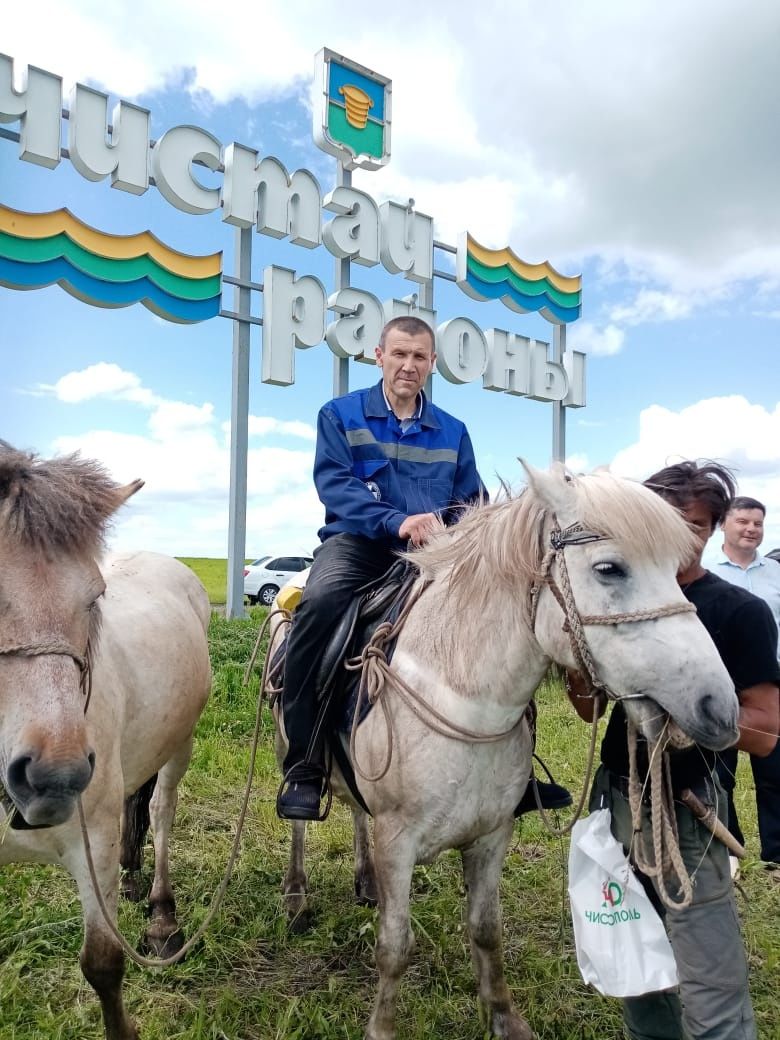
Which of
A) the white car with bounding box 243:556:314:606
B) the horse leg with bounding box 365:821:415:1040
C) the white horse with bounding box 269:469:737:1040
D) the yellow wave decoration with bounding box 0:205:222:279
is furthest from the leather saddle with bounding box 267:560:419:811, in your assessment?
the white car with bounding box 243:556:314:606

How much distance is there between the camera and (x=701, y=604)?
235cm

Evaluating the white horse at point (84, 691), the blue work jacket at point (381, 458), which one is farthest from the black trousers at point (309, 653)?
the white horse at point (84, 691)

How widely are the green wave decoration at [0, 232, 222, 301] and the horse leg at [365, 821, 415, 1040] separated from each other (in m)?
10.1

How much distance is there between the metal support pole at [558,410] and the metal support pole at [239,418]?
7787mm

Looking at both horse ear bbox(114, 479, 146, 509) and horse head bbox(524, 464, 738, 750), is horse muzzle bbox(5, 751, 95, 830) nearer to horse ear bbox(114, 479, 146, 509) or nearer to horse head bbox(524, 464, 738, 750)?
horse ear bbox(114, 479, 146, 509)

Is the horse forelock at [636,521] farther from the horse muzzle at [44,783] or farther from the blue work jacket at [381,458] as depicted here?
the horse muzzle at [44,783]

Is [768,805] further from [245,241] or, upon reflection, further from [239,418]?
[245,241]

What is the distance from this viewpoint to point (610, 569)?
6.73ft

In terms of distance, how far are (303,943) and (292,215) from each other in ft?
37.8

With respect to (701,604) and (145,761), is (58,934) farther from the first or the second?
(701,604)

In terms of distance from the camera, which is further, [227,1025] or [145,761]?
[145,761]

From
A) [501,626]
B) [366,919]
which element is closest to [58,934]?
[366,919]

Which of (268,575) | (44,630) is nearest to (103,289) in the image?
(44,630)

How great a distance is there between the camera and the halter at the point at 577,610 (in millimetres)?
1976
